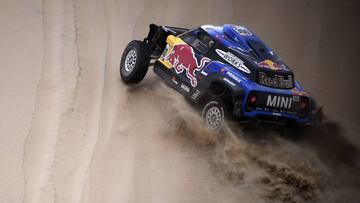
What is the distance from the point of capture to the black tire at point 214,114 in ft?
31.4

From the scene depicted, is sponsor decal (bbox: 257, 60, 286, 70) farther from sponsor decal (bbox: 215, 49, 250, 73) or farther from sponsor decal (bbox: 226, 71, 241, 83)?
sponsor decal (bbox: 226, 71, 241, 83)

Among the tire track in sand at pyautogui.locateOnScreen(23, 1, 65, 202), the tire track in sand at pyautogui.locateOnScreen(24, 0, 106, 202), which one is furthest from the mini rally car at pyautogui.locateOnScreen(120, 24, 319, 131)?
the tire track in sand at pyautogui.locateOnScreen(23, 1, 65, 202)

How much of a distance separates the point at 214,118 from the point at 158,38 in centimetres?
232

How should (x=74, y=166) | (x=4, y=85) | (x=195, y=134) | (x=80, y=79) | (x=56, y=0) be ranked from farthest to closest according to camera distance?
(x=56, y=0)
(x=80, y=79)
(x=4, y=85)
(x=195, y=134)
(x=74, y=166)

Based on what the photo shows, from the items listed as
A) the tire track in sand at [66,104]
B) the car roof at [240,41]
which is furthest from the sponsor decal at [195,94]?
the tire track in sand at [66,104]

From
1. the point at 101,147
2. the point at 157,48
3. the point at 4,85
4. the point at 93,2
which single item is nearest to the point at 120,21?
the point at 93,2

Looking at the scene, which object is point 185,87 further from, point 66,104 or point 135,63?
point 66,104

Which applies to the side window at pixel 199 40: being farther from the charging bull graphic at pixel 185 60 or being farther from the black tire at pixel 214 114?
the black tire at pixel 214 114

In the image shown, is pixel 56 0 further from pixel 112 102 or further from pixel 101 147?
pixel 101 147

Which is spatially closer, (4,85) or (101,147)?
(101,147)

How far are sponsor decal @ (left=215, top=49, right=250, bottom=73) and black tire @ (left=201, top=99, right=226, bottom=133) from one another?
0.66 metres

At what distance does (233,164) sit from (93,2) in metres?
6.34

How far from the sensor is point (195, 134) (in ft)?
32.6

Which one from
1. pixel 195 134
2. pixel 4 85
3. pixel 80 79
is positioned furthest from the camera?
pixel 80 79
